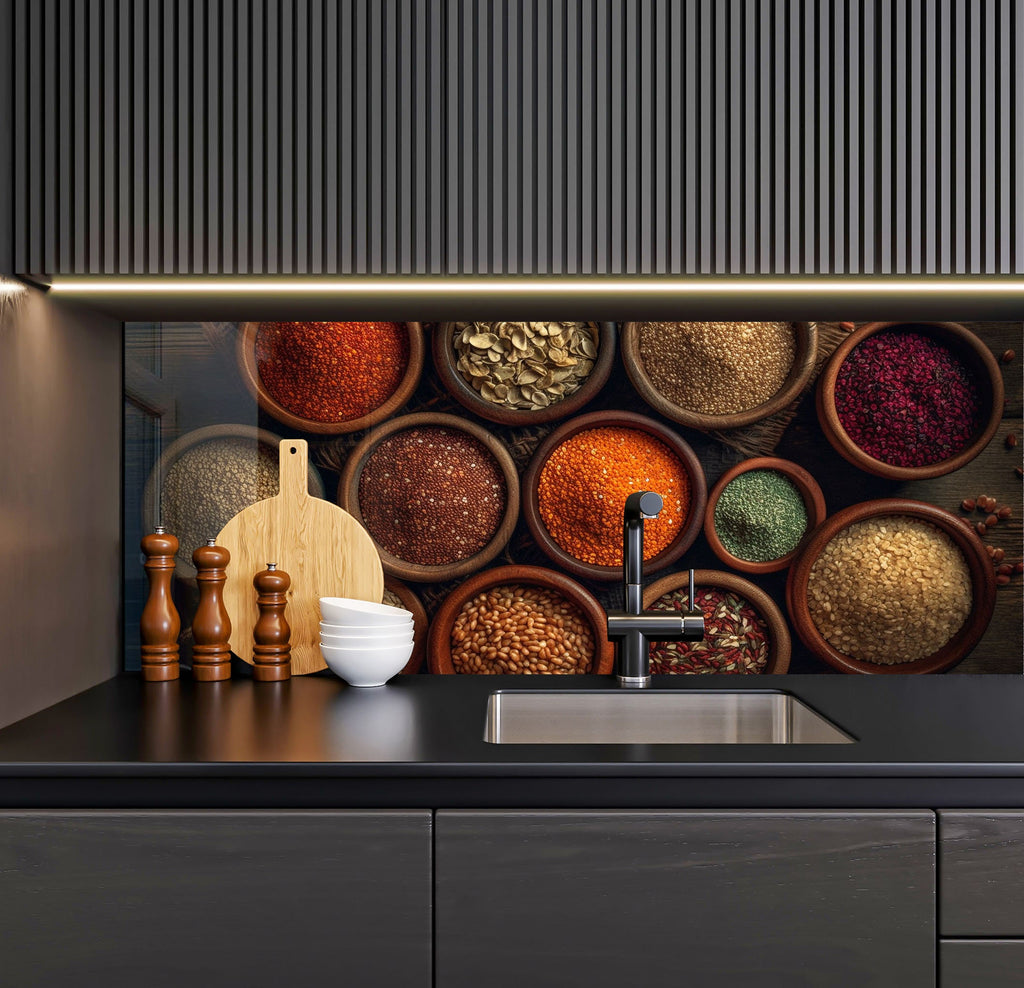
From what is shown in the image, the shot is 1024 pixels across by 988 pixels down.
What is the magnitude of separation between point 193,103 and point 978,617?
1.75 meters

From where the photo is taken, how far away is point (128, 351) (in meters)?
1.71

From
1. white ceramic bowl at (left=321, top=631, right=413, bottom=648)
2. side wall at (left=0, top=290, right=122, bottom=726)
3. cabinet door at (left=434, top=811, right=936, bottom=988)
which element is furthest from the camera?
white ceramic bowl at (left=321, top=631, right=413, bottom=648)

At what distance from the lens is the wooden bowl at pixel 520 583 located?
1.68m

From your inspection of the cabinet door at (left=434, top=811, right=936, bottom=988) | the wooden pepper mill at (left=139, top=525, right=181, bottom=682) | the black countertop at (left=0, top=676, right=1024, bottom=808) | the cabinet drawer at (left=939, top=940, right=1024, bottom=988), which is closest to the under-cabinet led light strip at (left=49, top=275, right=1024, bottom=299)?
the wooden pepper mill at (left=139, top=525, right=181, bottom=682)

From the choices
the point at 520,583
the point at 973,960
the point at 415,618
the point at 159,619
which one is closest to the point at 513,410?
the point at 520,583

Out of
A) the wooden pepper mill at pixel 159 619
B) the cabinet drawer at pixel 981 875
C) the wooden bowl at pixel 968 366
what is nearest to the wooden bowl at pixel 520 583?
the wooden pepper mill at pixel 159 619

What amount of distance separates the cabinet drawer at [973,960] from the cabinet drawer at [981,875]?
0.01m

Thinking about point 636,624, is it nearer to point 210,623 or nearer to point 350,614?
point 350,614

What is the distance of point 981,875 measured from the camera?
1021 millimetres

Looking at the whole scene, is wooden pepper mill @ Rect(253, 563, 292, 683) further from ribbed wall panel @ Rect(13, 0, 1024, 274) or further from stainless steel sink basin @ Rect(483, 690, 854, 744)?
ribbed wall panel @ Rect(13, 0, 1024, 274)

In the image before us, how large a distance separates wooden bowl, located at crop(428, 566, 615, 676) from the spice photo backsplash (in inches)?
0.8

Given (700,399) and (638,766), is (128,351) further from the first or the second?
(638,766)

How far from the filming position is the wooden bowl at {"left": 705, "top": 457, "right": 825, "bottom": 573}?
169 cm

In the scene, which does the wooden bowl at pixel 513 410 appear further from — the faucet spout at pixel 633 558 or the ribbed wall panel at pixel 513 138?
the ribbed wall panel at pixel 513 138
